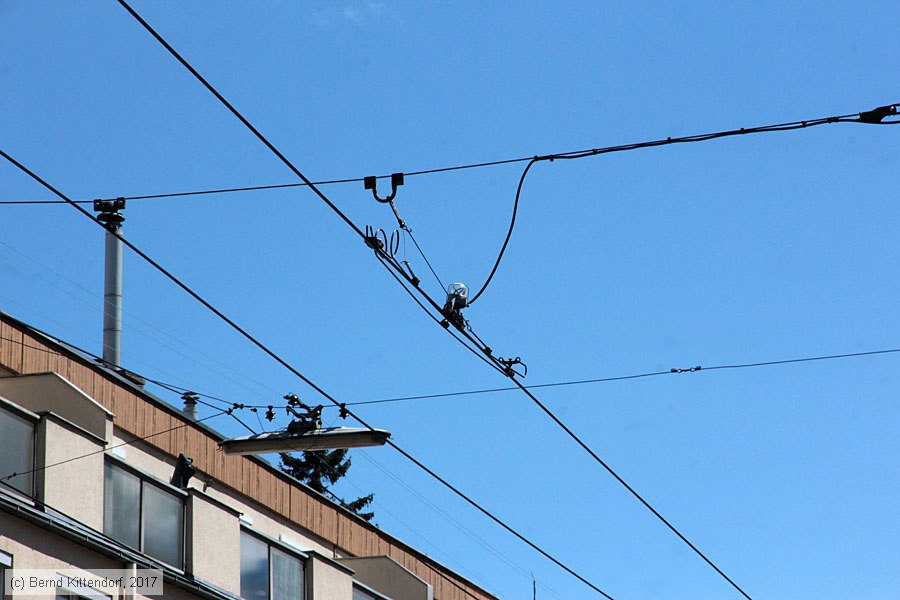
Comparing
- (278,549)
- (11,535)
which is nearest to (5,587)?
(11,535)

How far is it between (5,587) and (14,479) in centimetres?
158

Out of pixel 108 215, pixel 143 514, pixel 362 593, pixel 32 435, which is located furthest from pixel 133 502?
pixel 108 215

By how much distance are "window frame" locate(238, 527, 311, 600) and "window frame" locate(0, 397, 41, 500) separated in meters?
5.12

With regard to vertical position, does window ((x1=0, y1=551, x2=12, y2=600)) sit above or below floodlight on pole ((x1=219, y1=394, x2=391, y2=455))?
below

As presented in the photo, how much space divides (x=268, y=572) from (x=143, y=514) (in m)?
3.56

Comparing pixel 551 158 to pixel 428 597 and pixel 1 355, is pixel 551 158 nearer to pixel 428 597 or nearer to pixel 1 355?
pixel 1 355

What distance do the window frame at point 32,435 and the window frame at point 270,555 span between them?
5.12 meters

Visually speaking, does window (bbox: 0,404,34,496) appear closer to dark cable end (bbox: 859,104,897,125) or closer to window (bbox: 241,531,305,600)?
window (bbox: 241,531,305,600)

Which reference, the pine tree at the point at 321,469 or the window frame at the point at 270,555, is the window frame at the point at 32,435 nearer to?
the window frame at the point at 270,555

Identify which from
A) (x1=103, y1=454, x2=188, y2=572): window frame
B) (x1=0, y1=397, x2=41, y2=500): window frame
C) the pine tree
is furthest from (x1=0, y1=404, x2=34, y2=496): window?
the pine tree

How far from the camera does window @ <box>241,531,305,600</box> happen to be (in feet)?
83.6

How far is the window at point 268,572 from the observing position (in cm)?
2548

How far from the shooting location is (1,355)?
23953 millimetres

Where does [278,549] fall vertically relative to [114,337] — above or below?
below
